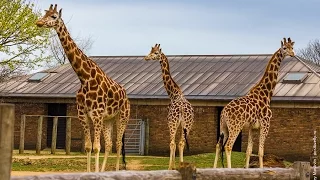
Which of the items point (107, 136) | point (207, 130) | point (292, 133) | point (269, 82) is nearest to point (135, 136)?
point (207, 130)

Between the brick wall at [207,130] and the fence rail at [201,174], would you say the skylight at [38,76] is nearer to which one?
the brick wall at [207,130]

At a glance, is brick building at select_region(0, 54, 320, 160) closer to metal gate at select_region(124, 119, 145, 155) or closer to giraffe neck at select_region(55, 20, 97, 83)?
metal gate at select_region(124, 119, 145, 155)

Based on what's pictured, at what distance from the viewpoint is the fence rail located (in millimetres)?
9758

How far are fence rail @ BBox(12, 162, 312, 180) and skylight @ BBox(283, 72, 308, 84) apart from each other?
17016mm

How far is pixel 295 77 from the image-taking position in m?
32.0

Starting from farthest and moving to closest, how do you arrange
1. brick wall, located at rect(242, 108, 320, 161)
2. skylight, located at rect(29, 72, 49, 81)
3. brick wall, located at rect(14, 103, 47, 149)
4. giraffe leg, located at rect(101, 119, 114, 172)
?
skylight, located at rect(29, 72, 49, 81) → brick wall, located at rect(14, 103, 47, 149) → brick wall, located at rect(242, 108, 320, 161) → giraffe leg, located at rect(101, 119, 114, 172)

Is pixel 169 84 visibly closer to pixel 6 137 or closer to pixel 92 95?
pixel 92 95

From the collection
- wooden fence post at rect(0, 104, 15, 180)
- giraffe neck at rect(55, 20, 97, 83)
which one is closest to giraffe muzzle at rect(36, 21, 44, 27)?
giraffe neck at rect(55, 20, 97, 83)

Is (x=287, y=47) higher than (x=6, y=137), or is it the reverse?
(x=287, y=47)

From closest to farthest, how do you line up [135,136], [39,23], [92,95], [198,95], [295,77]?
[39,23], [92,95], [295,77], [198,95], [135,136]

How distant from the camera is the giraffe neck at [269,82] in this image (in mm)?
17766

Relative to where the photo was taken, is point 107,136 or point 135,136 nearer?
point 107,136

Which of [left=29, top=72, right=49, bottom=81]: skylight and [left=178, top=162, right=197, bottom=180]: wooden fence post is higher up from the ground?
[left=29, top=72, right=49, bottom=81]: skylight

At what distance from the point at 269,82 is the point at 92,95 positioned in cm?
491
